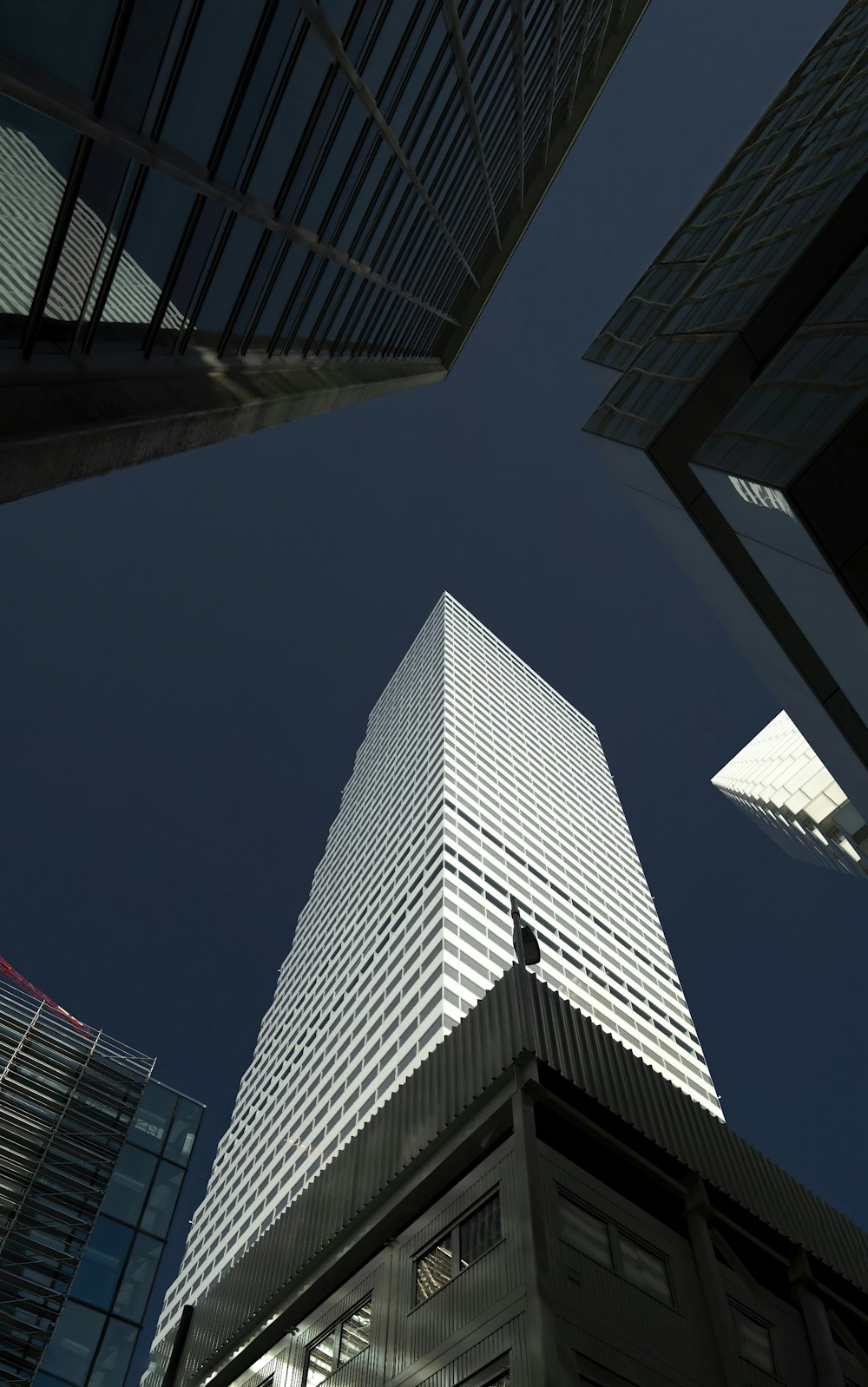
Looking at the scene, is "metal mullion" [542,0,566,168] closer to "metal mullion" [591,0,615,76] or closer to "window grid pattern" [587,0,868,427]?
"metal mullion" [591,0,615,76]

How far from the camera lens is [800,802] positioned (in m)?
64.9

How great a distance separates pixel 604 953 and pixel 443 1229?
71.7m

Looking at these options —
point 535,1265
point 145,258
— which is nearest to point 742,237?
point 145,258

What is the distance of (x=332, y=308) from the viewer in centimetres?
2494

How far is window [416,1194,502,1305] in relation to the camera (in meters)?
17.6

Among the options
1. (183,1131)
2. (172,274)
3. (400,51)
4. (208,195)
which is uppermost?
(400,51)

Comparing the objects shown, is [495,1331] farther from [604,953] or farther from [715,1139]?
[604,953]

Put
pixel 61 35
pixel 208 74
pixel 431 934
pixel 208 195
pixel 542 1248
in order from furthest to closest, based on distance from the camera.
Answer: pixel 431 934 < pixel 542 1248 < pixel 208 195 < pixel 208 74 < pixel 61 35

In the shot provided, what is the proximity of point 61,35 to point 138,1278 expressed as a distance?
26221 mm

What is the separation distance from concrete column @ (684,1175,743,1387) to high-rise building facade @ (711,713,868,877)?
39383 millimetres

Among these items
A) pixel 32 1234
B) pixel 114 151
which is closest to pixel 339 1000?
pixel 32 1234

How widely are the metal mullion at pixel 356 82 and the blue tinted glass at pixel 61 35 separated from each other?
533 centimetres

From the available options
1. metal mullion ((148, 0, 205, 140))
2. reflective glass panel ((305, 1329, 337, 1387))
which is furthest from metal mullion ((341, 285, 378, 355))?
reflective glass panel ((305, 1329, 337, 1387))

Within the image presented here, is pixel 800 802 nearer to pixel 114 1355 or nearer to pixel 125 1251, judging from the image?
pixel 125 1251
